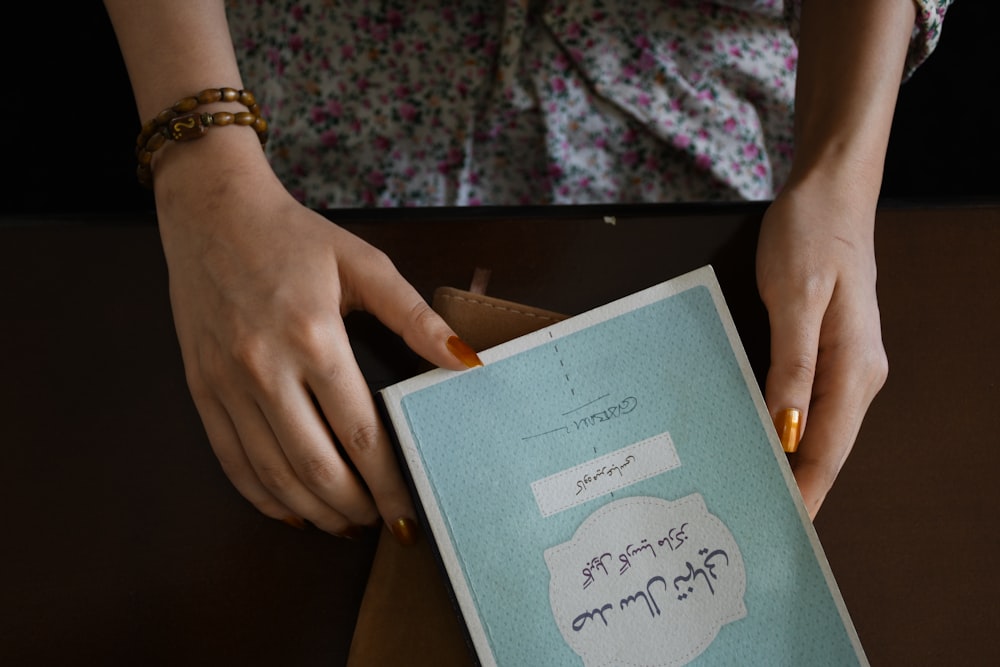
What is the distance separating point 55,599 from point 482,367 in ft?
1.13

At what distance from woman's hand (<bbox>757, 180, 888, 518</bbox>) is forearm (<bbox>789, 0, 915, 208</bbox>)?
0.09 ft

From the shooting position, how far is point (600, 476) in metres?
0.44

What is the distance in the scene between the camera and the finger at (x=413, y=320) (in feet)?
1.46

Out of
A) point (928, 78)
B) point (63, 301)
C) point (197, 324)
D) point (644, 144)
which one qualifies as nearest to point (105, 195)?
point (63, 301)

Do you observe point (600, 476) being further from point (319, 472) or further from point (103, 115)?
point (103, 115)

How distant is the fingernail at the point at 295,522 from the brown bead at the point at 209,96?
0.30m

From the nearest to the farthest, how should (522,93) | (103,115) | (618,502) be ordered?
(618,502)
(522,93)
(103,115)

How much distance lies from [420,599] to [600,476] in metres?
0.15

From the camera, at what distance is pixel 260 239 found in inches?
19.0

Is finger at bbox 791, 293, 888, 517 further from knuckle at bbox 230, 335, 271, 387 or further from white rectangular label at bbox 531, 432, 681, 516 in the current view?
knuckle at bbox 230, 335, 271, 387

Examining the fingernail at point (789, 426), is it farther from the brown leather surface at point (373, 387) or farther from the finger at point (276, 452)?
the finger at point (276, 452)

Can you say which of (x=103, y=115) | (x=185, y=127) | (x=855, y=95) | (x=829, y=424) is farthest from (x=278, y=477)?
(x=103, y=115)

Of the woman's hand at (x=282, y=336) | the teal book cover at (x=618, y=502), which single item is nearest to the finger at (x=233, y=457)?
the woman's hand at (x=282, y=336)

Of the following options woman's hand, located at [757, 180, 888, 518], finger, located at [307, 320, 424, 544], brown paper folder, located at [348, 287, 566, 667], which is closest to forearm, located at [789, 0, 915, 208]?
woman's hand, located at [757, 180, 888, 518]
